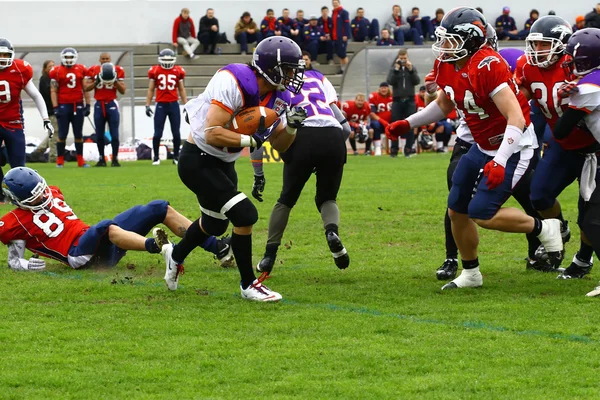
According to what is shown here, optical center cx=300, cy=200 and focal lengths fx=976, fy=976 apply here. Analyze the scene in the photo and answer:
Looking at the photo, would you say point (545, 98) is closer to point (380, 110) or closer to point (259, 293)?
point (259, 293)

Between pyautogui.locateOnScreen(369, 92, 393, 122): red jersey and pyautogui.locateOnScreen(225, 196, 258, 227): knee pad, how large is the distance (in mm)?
15671

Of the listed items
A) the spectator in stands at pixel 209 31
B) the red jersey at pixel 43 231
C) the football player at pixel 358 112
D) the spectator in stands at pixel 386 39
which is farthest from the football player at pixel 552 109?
the spectator in stands at pixel 209 31

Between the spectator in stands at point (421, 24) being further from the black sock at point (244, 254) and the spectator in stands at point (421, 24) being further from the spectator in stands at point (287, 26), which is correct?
the black sock at point (244, 254)

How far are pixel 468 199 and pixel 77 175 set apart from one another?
→ 33.4 feet

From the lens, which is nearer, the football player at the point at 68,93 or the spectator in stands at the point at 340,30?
the football player at the point at 68,93

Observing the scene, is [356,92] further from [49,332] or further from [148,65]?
[49,332]

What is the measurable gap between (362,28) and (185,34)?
16.1 ft

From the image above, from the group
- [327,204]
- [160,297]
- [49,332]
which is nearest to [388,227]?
[327,204]

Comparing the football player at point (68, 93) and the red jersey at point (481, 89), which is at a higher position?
the red jersey at point (481, 89)

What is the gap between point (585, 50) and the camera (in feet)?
18.6

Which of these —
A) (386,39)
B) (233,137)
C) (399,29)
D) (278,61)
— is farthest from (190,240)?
(399,29)

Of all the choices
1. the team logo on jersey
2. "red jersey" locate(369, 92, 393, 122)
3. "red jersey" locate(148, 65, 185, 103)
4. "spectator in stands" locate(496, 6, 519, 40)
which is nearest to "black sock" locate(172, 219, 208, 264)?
the team logo on jersey

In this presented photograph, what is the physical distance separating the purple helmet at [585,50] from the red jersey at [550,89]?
0.94ft

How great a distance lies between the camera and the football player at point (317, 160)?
6.63 metres
